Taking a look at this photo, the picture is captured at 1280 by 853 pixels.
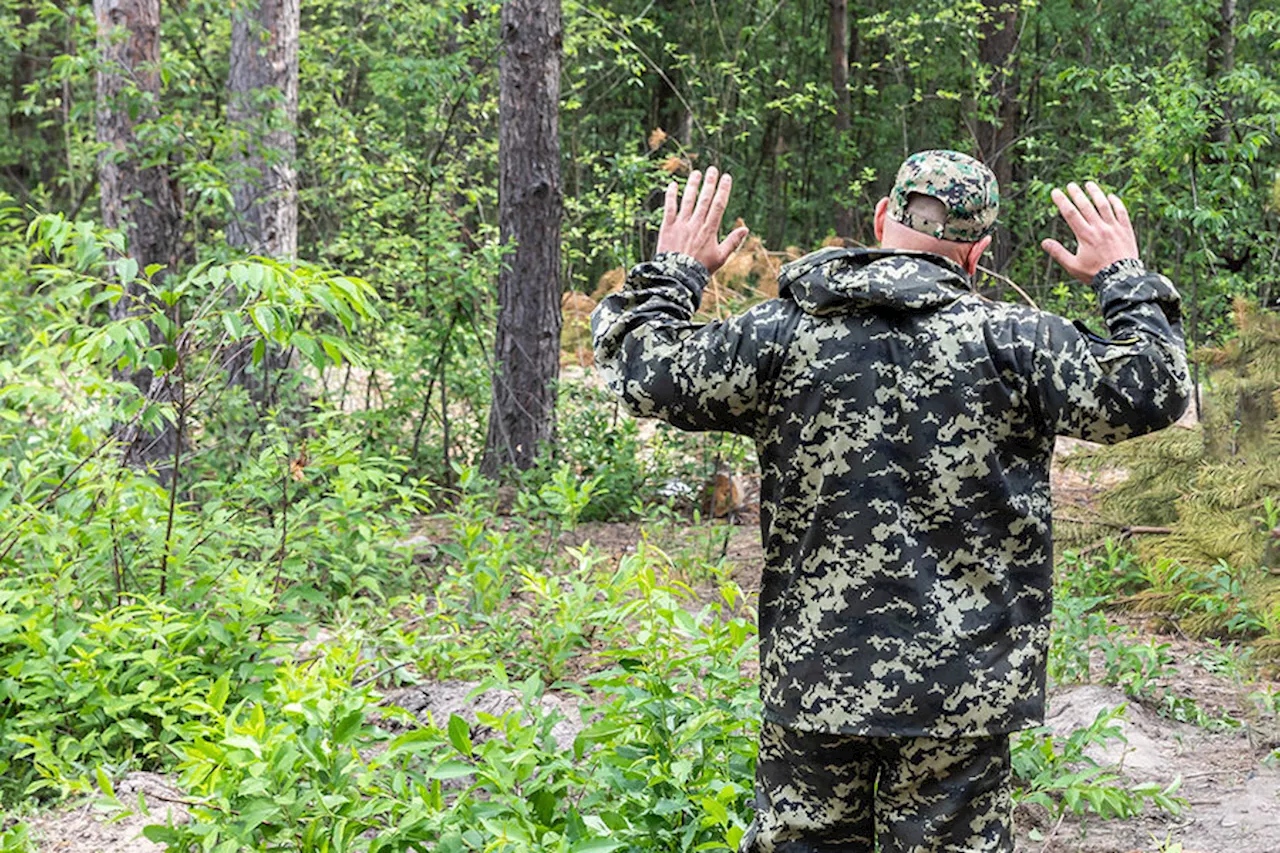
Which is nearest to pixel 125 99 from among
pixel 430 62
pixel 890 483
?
pixel 430 62

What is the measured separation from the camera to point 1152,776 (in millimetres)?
4410

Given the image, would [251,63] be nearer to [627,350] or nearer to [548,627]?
[548,627]

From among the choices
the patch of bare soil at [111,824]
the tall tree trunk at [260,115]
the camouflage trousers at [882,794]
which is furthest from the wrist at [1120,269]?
the tall tree trunk at [260,115]

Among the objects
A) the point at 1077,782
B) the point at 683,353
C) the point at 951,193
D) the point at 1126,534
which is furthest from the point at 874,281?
the point at 1126,534

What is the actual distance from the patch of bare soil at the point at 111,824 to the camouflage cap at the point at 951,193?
2914mm

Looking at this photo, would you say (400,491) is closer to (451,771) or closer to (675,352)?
(451,771)

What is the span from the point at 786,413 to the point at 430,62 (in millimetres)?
6747

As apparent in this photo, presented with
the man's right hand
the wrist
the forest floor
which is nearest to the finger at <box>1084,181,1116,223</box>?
the man's right hand

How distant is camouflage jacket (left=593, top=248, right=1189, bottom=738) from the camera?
103 inches

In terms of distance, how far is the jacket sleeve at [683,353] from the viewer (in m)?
2.74

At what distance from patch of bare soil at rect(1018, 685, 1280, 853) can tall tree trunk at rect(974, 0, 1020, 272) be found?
10.8m

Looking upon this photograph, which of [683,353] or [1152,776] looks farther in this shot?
[1152,776]

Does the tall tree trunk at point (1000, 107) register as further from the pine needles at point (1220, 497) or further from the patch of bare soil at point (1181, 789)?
the patch of bare soil at point (1181, 789)

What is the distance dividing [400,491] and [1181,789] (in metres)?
3.34
